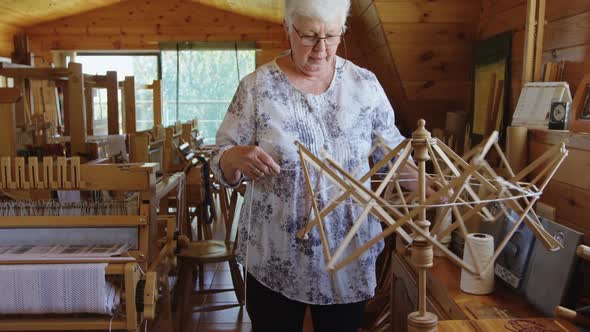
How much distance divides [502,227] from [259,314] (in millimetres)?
650

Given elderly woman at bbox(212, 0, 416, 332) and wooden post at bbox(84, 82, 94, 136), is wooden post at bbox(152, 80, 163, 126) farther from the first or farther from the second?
elderly woman at bbox(212, 0, 416, 332)

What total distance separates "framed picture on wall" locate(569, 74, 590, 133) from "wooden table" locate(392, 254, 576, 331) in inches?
17.1

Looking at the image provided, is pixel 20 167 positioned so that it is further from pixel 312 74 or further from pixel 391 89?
pixel 391 89

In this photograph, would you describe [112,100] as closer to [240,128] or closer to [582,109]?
[240,128]

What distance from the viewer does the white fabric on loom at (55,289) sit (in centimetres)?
142

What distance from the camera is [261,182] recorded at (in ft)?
3.92

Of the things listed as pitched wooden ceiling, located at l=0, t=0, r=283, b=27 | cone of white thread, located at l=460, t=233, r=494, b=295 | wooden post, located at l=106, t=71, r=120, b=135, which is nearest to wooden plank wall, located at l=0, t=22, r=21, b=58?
pitched wooden ceiling, located at l=0, t=0, r=283, b=27

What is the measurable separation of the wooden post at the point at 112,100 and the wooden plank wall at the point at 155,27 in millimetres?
3228

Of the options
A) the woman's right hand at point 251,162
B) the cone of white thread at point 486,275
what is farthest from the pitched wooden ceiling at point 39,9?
the cone of white thread at point 486,275

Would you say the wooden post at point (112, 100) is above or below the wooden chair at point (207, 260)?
above

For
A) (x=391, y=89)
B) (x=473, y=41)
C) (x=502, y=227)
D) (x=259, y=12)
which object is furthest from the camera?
(x=259, y=12)

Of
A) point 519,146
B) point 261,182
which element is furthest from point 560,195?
point 261,182

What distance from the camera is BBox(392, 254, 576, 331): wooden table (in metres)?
1.17

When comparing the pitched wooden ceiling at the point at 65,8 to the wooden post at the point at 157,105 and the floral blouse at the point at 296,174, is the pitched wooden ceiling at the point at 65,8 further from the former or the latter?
the floral blouse at the point at 296,174
